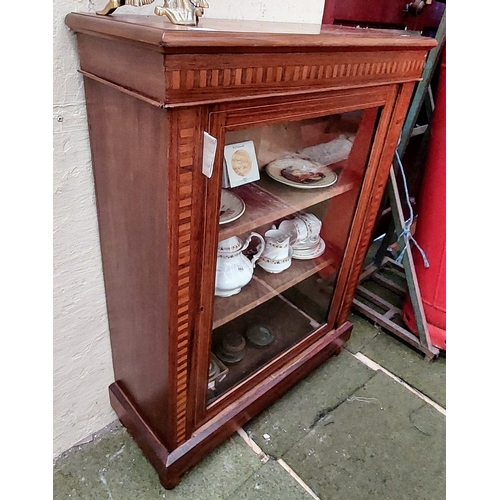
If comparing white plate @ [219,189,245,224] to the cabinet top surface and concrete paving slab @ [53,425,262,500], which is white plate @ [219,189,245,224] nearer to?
the cabinet top surface

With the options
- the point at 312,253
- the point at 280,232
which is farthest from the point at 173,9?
the point at 312,253

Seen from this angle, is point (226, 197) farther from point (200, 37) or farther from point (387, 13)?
point (387, 13)

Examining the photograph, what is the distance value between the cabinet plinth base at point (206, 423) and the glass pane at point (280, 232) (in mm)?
62

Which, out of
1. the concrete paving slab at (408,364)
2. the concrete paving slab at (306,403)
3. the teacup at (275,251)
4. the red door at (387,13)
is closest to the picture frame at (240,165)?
the teacup at (275,251)

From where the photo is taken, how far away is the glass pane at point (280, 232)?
969 mm

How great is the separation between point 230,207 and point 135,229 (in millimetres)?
211

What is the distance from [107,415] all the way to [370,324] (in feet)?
3.40

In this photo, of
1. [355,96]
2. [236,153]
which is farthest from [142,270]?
[355,96]

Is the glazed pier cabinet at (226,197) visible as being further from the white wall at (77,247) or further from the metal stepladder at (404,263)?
the metal stepladder at (404,263)

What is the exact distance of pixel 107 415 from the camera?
127 centimetres

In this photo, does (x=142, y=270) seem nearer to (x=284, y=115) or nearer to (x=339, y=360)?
(x=284, y=115)

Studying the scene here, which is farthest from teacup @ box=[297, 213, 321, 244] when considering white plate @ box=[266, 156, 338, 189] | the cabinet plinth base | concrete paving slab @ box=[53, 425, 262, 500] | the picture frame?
concrete paving slab @ box=[53, 425, 262, 500]

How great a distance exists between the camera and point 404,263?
1.59 m
